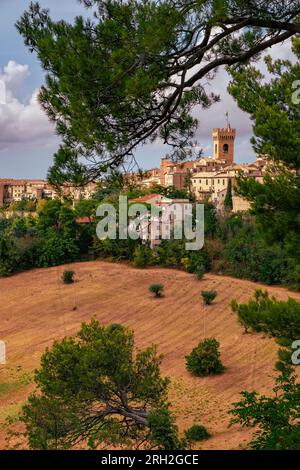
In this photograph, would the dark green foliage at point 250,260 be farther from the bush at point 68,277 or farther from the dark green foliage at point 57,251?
the dark green foliage at point 57,251

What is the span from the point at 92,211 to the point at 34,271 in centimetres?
513

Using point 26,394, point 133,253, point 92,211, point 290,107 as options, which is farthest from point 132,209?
point 290,107

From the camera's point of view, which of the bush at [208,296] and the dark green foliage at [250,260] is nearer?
the bush at [208,296]

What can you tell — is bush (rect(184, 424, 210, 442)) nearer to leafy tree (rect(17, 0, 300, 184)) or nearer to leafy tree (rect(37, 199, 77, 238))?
leafy tree (rect(17, 0, 300, 184))

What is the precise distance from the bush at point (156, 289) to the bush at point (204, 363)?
784cm

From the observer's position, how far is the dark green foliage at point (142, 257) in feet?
89.1

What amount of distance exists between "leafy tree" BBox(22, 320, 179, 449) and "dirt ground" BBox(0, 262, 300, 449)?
7.02ft

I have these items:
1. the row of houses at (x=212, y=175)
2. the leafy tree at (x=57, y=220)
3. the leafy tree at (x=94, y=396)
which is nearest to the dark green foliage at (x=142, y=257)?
the leafy tree at (x=57, y=220)

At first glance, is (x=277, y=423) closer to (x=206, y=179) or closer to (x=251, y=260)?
(x=251, y=260)

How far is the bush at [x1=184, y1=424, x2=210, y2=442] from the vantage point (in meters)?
10.3

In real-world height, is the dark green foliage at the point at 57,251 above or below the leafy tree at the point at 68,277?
above

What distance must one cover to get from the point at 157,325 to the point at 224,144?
50868mm

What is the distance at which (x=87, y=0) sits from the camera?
531 centimetres
